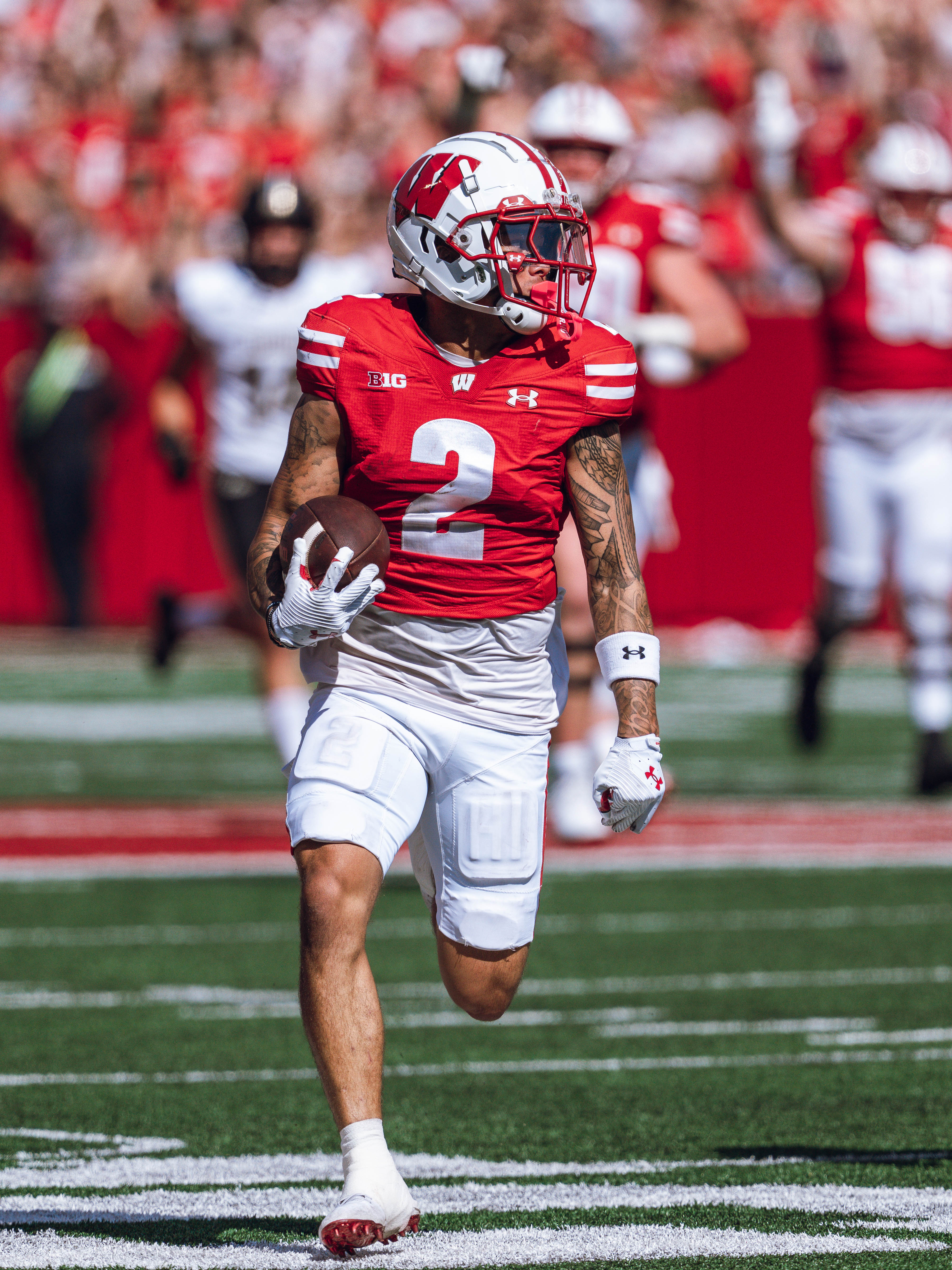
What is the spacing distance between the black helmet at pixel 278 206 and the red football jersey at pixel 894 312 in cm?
238

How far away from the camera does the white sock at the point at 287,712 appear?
28.5 ft

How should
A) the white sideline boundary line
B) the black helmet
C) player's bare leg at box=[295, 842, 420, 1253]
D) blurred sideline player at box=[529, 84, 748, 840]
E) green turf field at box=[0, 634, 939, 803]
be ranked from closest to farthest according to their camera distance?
1. player's bare leg at box=[295, 842, 420, 1253]
2. the white sideline boundary line
3. blurred sideline player at box=[529, 84, 748, 840]
4. the black helmet
5. green turf field at box=[0, 634, 939, 803]

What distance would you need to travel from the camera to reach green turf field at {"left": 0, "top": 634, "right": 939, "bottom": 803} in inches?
426

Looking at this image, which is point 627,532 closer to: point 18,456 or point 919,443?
point 919,443

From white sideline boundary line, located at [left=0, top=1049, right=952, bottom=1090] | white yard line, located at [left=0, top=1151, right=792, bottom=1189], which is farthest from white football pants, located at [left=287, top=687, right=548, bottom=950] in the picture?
white sideline boundary line, located at [left=0, top=1049, right=952, bottom=1090]

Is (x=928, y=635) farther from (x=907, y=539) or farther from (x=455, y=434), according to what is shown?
(x=455, y=434)

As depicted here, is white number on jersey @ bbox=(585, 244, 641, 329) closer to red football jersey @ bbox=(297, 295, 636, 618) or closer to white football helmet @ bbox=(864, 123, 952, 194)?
white football helmet @ bbox=(864, 123, 952, 194)

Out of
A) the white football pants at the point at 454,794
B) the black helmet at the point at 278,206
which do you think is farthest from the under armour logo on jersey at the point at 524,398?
the black helmet at the point at 278,206

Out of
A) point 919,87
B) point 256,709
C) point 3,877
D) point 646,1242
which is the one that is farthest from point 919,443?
point 919,87

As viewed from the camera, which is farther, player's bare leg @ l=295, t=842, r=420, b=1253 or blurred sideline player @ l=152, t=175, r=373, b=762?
blurred sideline player @ l=152, t=175, r=373, b=762

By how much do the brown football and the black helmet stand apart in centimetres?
488

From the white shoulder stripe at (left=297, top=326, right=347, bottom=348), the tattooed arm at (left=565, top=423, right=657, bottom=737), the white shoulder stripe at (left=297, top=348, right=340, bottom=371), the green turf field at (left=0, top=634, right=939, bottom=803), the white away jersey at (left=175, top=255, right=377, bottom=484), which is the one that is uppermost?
the white shoulder stripe at (left=297, top=326, right=347, bottom=348)

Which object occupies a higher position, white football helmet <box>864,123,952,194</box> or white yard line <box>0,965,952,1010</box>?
white football helmet <box>864,123,952,194</box>

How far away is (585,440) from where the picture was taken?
14.1ft
